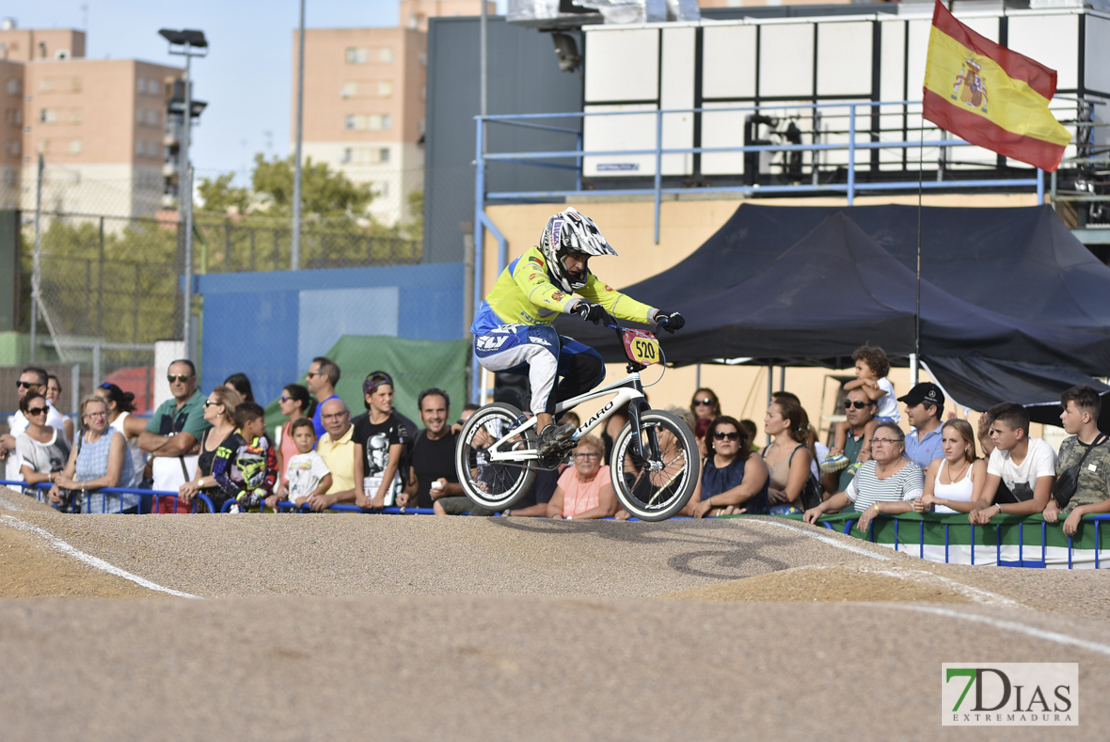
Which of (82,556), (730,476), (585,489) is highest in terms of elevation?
(730,476)

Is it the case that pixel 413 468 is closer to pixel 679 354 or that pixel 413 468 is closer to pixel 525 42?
pixel 679 354

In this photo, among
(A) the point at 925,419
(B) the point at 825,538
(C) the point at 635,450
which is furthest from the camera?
(A) the point at 925,419

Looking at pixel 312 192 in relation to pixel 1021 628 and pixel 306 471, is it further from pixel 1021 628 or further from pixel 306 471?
pixel 1021 628

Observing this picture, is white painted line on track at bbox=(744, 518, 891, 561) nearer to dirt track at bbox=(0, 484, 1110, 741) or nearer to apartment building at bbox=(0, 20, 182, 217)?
dirt track at bbox=(0, 484, 1110, 741)

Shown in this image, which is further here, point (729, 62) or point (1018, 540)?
point (729, 62)

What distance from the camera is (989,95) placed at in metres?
11.1

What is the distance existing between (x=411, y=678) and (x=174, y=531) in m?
5.02

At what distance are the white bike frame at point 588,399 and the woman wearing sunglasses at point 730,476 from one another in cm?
156

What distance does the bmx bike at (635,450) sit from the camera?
7680mm

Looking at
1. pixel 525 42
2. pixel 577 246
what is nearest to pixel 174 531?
pixel 577 246

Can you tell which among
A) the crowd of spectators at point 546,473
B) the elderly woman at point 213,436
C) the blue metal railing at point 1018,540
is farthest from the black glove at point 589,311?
the elderly woman at point 213,436

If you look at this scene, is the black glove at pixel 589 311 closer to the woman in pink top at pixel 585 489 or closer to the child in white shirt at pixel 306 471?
the woman in pink top at pixel 585 489

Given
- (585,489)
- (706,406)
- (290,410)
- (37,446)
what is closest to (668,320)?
(585,489)

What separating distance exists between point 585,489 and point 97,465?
3942 millimetres
